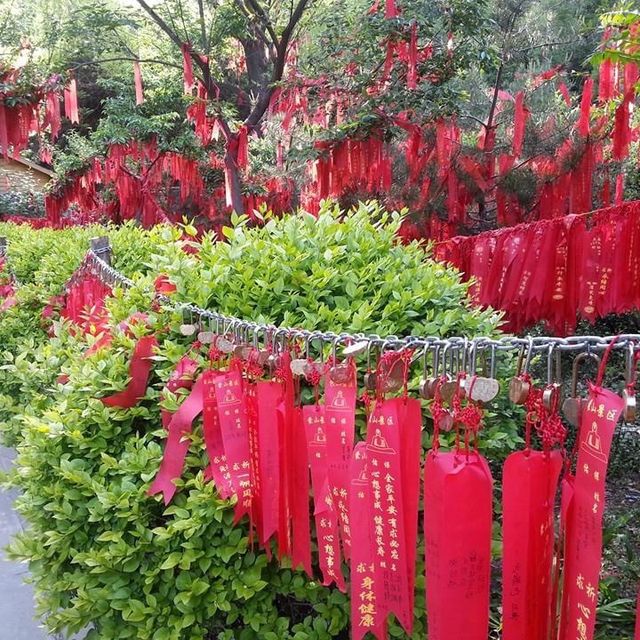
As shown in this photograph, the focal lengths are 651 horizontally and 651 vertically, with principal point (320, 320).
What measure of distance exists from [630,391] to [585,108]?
643cm

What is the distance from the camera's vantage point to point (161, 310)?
103 inches

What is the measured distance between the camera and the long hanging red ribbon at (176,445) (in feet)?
6.85

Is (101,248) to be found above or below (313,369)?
above

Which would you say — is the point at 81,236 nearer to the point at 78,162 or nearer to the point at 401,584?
the point at 401,584

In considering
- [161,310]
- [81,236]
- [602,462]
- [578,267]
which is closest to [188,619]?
[161,310]

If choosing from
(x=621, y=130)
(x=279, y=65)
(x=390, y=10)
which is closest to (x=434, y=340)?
(x=621, y=130)

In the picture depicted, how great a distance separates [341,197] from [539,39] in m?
3.24

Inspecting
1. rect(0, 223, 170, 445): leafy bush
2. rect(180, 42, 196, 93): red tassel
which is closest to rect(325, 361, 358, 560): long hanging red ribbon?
rect(0, 223, 170, 445): leafy bush

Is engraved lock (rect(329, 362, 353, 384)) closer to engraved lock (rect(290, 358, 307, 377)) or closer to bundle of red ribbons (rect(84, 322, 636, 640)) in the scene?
bundle of red ribbons (rect(84, 322, 636, 640))

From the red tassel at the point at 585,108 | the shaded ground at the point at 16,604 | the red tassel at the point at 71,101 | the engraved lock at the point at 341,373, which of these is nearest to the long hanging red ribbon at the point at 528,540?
the engraved lock at the point at 341,373

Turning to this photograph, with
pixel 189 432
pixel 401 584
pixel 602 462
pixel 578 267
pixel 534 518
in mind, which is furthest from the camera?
pixel 578 267

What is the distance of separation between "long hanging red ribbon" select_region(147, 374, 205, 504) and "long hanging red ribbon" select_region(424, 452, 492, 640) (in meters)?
0.99

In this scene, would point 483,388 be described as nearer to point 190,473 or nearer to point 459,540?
point 459,540

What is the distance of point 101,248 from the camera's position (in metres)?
4.41
